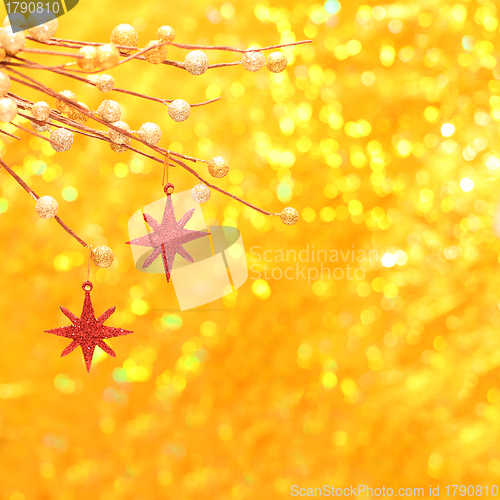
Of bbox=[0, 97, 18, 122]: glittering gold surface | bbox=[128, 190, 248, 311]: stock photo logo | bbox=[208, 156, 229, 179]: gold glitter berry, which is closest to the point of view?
bbox=[0, 97, 18, 122]: glittering gold surface

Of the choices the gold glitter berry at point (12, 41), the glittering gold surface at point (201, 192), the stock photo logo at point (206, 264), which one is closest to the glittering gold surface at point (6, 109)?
the gold glitter berry at point (12, 41)

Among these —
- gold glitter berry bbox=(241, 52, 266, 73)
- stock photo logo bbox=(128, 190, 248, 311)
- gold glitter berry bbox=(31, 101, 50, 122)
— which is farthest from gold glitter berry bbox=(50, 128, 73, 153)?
stock photo logo bbox=(128, 190, 248, 311)

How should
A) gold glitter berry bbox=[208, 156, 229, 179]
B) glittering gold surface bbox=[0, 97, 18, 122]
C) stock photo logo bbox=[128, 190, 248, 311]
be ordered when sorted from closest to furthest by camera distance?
glittering gold surface bbox=[0, 97, 18, 122] < gold glitter berry bbox=[208, 156, 229, 179] < stock photo logo bbox=[128, 190, 248, 311]

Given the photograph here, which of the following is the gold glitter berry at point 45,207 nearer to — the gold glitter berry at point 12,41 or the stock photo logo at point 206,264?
the gold glitter berry at point 12,41

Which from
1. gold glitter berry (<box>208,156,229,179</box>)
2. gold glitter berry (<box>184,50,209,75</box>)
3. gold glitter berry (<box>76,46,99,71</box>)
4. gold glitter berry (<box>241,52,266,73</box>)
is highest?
gold glitter berry (<box>241,52,266,73</box>)

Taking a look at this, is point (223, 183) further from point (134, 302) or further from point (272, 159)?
point (134, 302)

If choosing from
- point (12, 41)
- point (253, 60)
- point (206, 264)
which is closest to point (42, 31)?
point (12, 41)

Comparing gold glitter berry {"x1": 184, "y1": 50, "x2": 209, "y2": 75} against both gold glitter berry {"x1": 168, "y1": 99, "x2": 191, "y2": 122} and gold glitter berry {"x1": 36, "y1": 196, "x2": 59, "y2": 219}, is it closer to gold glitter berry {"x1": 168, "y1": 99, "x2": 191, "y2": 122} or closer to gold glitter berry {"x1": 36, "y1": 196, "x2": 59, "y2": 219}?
gold glitter berry {"x1": 168, "y1": 99, "x2": 191, "y2": 122}
